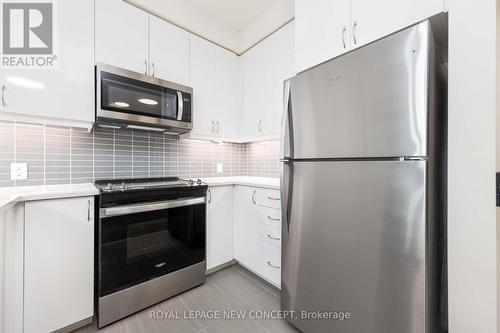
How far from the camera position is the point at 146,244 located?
5.22 ft

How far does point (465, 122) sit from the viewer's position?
32.7 inches

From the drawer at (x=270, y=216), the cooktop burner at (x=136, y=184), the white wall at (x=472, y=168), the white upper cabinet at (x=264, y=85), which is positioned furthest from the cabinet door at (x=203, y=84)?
the white wall at (x=472, y=168)

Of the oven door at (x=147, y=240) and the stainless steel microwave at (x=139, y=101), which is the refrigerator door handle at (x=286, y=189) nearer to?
the oven door at (x=147, y=240)

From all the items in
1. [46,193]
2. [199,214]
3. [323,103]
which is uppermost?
[323,103]

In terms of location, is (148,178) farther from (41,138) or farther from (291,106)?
(291,106)

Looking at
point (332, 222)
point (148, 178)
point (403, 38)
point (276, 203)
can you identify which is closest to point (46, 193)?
point (148, 178)

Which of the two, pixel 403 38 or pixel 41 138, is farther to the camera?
pixel 41 138

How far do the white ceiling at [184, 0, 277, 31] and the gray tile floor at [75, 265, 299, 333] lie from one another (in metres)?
2.56

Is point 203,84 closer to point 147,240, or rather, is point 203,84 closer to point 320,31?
point 320,31

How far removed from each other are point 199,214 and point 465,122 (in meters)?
1.74

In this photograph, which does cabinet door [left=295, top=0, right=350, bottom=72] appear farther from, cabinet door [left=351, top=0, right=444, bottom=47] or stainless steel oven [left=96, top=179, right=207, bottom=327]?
stainless steel oven [left=96, top=179, right=207, bottom=327]

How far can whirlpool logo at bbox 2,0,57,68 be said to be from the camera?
1.31 meters

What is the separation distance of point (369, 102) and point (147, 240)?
65.3 inches

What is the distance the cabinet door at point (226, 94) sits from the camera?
7.54ft
